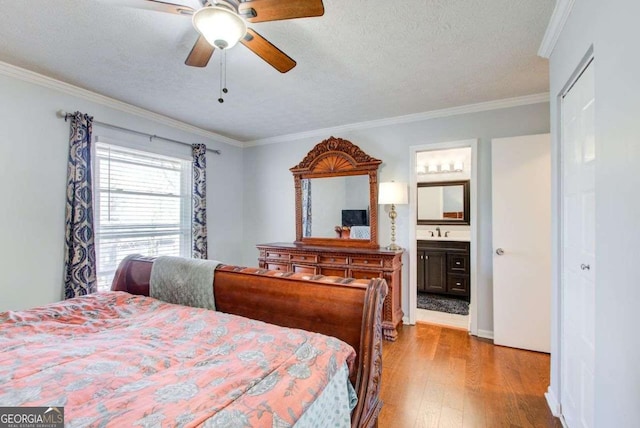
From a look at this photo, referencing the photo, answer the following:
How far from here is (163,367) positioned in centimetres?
107

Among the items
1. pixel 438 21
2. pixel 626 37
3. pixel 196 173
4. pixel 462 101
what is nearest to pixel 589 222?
pixel 626 37

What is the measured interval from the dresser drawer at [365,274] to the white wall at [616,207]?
2020 millimetres

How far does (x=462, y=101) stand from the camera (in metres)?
3.01

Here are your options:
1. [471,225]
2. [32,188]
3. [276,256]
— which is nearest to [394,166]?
[471,225]

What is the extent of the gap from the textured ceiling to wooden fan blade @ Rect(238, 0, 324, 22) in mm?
374

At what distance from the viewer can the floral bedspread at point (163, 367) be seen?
804mm

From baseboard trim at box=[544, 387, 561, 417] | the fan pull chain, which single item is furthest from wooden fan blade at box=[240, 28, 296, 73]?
baseboard trim at box=[544, 387, 561, 417]

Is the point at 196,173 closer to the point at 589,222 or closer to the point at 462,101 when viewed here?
the point at 462,101

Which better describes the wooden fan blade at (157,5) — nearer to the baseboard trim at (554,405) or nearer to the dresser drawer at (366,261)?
the dresser drawer at (366,261)

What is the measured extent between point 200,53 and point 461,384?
2968 millimetres

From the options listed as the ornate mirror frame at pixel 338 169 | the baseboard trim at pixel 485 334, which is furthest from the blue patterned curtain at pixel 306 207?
the baseboard trim at pixel 485 334

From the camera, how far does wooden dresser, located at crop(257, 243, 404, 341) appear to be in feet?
10.1

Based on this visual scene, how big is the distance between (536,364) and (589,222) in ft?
5.70

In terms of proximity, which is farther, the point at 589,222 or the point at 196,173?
the point at 196,173
